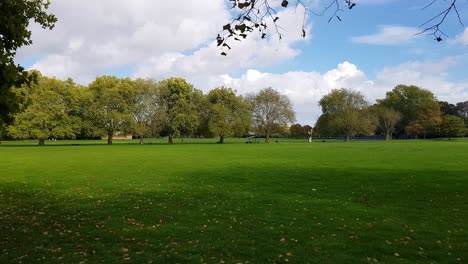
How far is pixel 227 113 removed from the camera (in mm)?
92562

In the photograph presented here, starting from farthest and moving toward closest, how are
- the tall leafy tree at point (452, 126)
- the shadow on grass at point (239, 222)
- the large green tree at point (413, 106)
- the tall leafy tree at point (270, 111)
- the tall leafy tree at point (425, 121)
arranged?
1. the large green tree at point (413, 106)
2. the tall leafy tree at point (425, 121)
3. the tall leafy tree at point (452, 126)
4. the tall leafy tree at point (270, 111)
5. the shadow on grass at point (239, 222)

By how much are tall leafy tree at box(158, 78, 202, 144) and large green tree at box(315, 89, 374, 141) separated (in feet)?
147

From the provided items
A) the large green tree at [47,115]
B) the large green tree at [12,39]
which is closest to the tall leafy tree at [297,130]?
the large green tree at [47,115]

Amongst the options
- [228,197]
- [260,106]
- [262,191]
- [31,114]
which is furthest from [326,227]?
[260,106]

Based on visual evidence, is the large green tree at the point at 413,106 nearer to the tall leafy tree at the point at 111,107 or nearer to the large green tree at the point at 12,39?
the tall leafy tree at the point at 111,107

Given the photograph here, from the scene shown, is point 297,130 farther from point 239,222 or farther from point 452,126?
point 239,222

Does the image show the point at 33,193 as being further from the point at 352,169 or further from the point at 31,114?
the point at 31,114

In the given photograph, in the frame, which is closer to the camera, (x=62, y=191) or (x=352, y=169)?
(x=62, y=191)

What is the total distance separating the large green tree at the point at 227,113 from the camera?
295ft

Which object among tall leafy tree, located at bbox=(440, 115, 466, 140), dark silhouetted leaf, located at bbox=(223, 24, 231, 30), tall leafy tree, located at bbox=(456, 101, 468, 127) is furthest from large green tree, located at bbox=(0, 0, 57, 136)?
tall leafy tree, located at bbox=(456, 101, 468, 127)

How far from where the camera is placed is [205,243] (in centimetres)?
890

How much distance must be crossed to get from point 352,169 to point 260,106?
2924 inches

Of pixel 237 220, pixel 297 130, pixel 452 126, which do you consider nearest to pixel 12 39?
pixel 237 220

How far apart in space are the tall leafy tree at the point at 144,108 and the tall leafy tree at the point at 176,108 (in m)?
1.86
